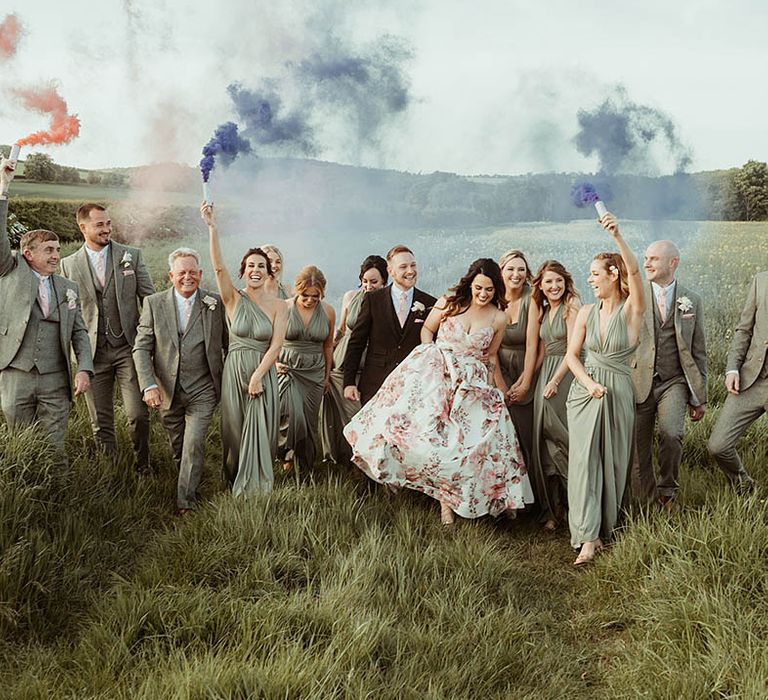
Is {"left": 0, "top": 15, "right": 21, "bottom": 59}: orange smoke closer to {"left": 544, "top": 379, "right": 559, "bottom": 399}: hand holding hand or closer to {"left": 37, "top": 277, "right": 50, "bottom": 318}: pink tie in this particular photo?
{"left": 37, "top": 277, "right": 50, "bottom": 318}: pink tie

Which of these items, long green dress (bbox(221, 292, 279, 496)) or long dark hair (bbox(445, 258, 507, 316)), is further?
long green dress (bbox(221, 292, 279, 496))

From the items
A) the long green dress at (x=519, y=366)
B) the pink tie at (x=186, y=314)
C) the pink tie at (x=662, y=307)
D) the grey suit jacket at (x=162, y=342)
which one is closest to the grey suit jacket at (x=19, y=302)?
the grey suit jacket at (x=162, y=342)

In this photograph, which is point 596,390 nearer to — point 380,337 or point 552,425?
point 552,425

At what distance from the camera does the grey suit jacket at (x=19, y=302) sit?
639 centimetres

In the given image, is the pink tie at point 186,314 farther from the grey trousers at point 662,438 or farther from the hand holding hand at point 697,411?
the hand holding hand at point 697,411

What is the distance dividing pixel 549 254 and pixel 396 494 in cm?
963

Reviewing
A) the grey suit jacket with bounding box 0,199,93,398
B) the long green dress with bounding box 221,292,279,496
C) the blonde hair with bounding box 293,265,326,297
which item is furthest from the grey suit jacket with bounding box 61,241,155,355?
the blonde hair with bounding box 293,265,326,297

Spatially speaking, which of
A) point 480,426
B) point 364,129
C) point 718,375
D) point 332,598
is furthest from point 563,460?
point 364,129

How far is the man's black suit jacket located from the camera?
7.45 m

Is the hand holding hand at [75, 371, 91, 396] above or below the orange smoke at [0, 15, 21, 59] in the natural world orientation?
below

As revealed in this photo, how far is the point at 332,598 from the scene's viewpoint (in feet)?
15.4

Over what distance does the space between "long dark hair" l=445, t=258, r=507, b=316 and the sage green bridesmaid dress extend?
653mm

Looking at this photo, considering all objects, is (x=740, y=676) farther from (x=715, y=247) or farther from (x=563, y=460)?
(x=715, y=247)

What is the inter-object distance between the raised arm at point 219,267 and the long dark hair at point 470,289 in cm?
182
